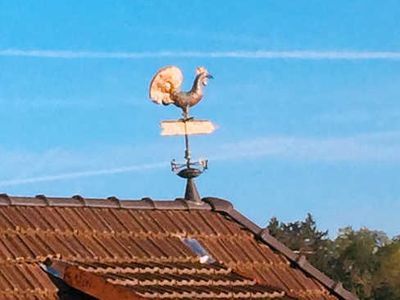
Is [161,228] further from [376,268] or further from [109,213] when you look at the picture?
[376,268]

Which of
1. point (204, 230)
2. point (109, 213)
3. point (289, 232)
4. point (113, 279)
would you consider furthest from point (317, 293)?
point (289, 232)

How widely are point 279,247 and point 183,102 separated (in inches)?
68.4

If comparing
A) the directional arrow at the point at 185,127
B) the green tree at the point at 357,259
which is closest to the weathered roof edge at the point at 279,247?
the directional arrow at the point at 185,127

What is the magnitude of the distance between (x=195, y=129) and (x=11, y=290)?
3.71 meters

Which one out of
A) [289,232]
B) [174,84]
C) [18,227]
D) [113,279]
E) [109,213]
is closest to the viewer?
[113,279]

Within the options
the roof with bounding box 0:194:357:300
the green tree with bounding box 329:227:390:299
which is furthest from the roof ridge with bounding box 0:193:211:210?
the green tree with bounding box 329:227:390:299

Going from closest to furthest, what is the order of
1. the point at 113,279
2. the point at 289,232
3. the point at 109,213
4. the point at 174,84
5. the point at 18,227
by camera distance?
the point at 113,279, the point at 18,227, the point at 109,213, the point at 174,84, the point at 289,232

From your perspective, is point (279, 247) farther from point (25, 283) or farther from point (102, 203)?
point (25, 283)

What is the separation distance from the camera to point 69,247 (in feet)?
41.6

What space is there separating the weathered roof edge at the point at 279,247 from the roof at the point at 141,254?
10 mm

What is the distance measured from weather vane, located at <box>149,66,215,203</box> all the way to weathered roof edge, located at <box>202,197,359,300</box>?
24 cm

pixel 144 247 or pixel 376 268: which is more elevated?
pixel 376 268

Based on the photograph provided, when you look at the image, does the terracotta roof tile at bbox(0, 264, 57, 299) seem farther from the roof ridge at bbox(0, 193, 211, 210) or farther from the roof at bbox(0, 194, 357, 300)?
the roof ridge at bbox(0, 193, 211, 210)

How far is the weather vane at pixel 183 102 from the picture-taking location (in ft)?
48.3
